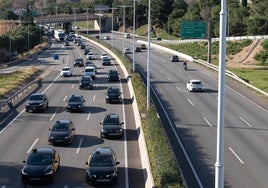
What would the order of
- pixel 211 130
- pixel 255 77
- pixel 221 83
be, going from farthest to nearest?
1. pixel 255 77
2. pixel 211 130
3. pixel 221 83

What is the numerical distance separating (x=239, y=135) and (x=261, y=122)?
4.79 m

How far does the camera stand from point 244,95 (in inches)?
1946

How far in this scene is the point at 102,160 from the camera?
2409 centimetres

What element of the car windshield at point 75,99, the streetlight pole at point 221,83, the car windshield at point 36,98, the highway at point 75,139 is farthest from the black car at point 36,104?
the streetlight pole at point 221,83

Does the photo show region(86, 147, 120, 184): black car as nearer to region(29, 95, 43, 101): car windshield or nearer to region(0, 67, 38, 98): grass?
region(29, 95, 43, 101): car windshield

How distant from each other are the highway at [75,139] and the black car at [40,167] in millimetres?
567

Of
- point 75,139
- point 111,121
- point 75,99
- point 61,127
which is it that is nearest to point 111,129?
point 111,121

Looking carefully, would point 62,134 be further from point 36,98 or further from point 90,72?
point 90,72

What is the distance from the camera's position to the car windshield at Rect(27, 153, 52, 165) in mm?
24188

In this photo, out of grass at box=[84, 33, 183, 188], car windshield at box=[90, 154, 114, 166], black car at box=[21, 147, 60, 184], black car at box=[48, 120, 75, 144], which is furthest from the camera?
black car at box=[48, 120, 75, 144]

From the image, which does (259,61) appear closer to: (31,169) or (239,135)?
(239,135)

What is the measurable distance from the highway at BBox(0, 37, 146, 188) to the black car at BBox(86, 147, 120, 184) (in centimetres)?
63

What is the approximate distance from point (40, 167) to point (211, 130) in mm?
14011

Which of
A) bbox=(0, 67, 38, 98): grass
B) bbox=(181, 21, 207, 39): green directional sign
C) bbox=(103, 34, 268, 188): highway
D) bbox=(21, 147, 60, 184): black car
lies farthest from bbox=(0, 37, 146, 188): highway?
bbox=(181, 21, 207, 39): green directional sign
